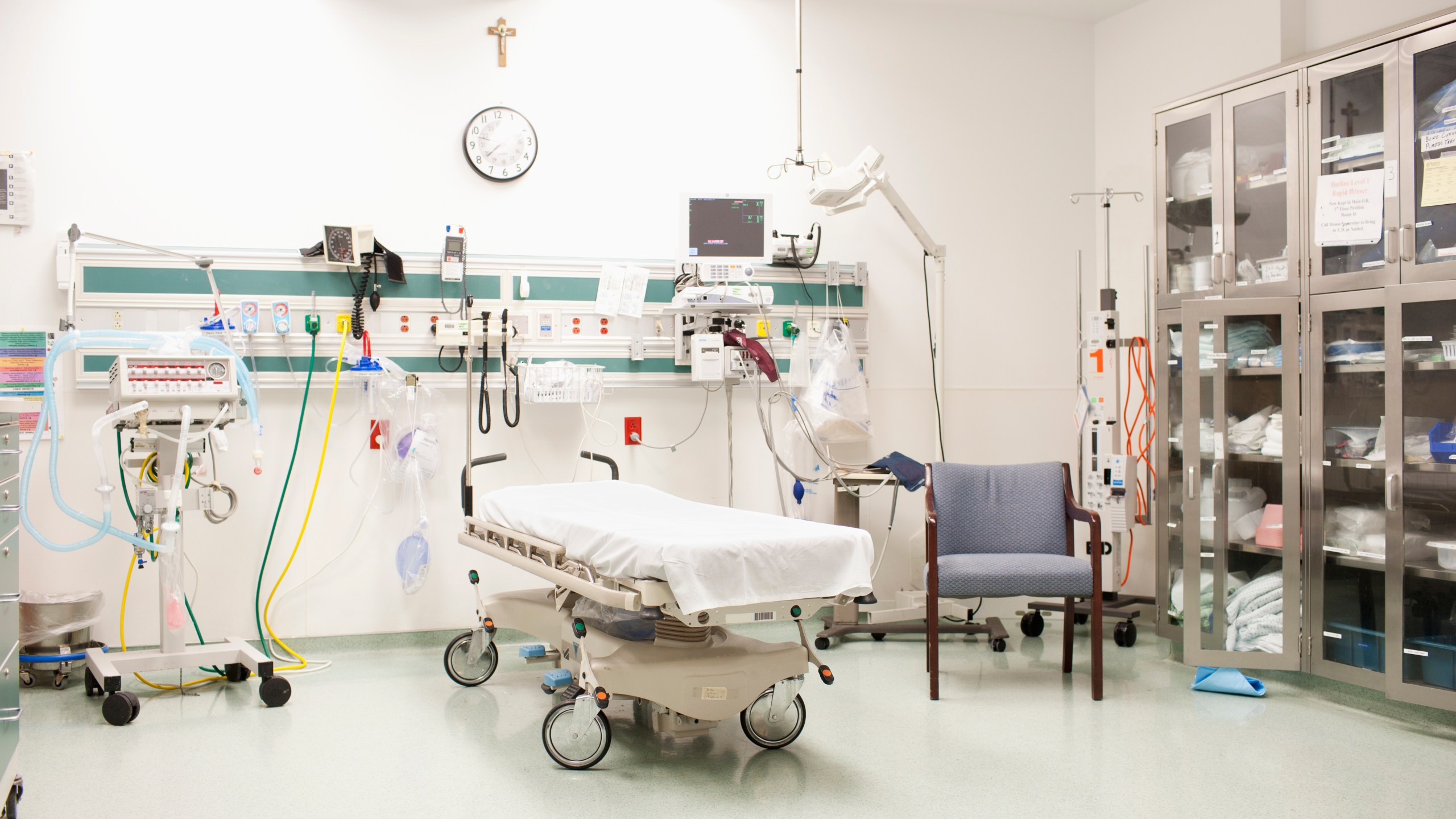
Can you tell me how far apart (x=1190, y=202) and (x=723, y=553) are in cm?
297

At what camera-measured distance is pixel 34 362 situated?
3877mm

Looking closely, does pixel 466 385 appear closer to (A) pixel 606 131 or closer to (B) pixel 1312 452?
(A) pixel 606 131

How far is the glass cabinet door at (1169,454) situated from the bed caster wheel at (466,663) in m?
2.86

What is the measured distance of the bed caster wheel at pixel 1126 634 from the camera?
4363 millimetres

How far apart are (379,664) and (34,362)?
1.80m

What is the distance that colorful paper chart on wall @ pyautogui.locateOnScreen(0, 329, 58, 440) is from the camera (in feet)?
12.6

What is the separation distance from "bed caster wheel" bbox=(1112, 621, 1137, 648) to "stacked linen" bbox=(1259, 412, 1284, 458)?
1003mm

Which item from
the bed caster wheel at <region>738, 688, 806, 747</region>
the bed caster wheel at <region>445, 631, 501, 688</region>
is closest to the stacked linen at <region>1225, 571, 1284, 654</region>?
the bed caster wheel at <region>738, 688, 806, 747</region>

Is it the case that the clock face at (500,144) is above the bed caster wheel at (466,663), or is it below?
above

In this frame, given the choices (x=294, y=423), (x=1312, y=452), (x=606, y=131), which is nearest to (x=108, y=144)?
(x=294, y=423)

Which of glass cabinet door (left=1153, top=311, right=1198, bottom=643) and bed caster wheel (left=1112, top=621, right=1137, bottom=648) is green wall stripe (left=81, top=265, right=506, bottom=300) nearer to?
glass cabinet door (left=1153, top=311, right=1198, bottom=643)

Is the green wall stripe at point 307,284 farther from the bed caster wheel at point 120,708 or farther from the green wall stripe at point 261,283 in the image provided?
the bed caster wheel at point 120,708

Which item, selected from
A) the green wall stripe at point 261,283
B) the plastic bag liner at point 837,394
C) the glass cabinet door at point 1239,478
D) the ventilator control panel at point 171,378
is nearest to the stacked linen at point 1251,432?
the glass cabinet door at point 1239,478

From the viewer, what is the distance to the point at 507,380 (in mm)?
4352
